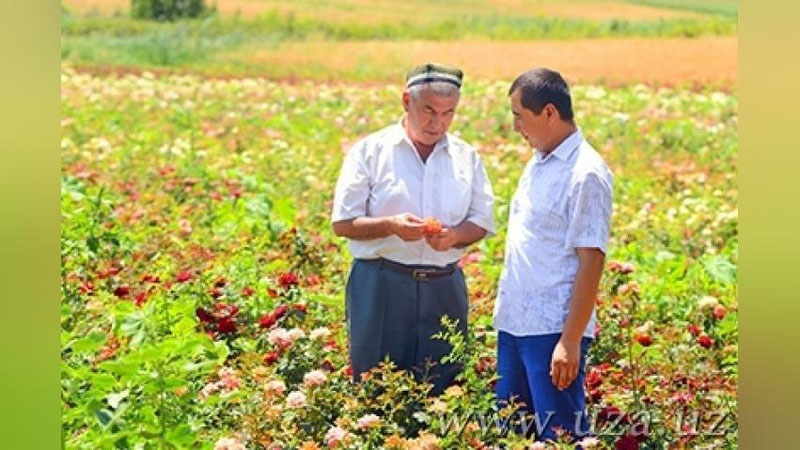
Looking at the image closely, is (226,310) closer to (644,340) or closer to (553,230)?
(644,340)

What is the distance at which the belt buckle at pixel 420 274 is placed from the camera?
346 cm

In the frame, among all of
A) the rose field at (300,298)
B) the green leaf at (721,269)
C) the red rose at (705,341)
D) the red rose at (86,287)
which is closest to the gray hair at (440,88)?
the rose field at (300,298)

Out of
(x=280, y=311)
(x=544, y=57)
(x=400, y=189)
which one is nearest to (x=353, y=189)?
(x=400, y=189)

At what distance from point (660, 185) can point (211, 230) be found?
8.90ft

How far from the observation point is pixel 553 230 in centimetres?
315

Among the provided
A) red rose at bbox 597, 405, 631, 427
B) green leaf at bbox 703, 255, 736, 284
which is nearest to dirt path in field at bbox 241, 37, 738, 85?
green leaf at bbox 703, 255, 736, 284

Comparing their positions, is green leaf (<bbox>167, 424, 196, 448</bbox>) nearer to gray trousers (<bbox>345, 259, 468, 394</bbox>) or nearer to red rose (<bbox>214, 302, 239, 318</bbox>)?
gray trousers (<bbox>345, 259, 468, 394</bbox>)

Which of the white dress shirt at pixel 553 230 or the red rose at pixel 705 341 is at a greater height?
the white dress shirt at pixel 553 230

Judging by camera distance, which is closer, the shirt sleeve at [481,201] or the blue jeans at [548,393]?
the blue jeans at [548,393]

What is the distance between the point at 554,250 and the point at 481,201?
40cm

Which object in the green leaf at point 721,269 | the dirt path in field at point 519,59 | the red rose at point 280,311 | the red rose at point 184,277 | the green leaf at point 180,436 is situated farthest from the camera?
the dirt path in field at point 519,59
